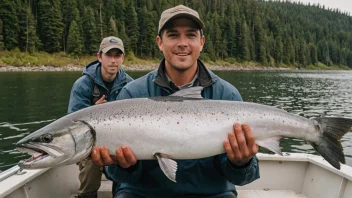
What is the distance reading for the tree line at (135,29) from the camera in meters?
77.0

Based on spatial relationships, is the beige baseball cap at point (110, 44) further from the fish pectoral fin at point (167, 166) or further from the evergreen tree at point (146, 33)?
the evergreen tree at point (146, 33)

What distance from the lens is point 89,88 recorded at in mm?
6289

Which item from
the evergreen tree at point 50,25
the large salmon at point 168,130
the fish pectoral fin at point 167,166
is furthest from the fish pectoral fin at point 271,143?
the evergreen tree at point 50,25

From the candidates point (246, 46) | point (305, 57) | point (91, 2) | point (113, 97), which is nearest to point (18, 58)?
point (91, 2)

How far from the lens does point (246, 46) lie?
400 feet

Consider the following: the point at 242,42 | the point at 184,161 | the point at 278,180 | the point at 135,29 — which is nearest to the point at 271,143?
the point at 184,161

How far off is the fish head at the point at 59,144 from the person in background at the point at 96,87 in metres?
2.33

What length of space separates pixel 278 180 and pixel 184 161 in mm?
3232

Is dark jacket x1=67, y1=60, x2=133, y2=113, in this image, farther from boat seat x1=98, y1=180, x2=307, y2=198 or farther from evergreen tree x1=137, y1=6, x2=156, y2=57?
evergreen tree x1=137, y1=6, x2=156, y2=57

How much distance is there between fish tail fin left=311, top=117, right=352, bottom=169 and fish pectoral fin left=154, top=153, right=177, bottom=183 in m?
1.67

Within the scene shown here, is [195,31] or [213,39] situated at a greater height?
[213,39]

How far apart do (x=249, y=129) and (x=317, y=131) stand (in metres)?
0.88

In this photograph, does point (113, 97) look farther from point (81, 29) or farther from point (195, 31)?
point (81, 29)

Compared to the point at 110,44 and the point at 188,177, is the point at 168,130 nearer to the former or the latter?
the point at 188,177
